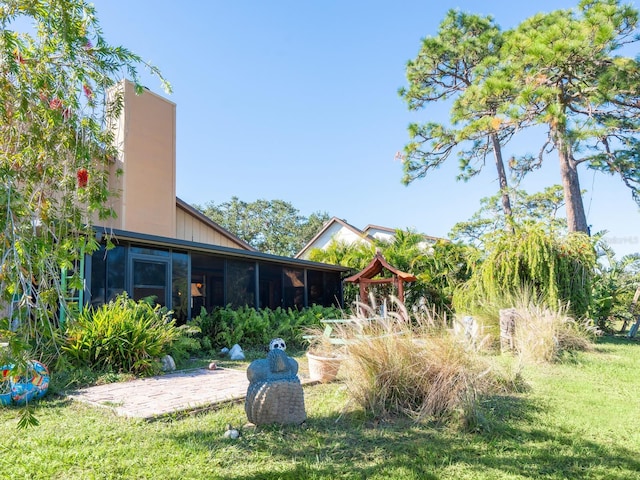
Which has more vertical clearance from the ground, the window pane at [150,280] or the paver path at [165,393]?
the window pane at [150,280]

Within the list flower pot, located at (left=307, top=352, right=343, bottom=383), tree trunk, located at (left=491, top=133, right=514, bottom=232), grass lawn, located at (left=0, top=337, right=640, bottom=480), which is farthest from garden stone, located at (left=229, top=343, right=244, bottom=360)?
tree trunk, located at (left=491, top=133, right=514, bottom=232)

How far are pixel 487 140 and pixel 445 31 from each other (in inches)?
185

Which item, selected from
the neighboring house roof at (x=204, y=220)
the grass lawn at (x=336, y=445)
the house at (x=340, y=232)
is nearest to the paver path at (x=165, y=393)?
the grass lawn at (x=336, y=445)

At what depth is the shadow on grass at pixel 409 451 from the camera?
115 inches

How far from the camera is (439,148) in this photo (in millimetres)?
17234

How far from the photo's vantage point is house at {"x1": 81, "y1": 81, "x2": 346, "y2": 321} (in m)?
8.27

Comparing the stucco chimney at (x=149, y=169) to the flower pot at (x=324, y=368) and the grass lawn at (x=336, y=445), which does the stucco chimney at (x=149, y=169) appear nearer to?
the flower pot at (x=324, y=368)

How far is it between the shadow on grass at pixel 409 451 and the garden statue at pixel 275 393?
0.10 meters

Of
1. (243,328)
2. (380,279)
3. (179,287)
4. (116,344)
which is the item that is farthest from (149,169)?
(116,344)

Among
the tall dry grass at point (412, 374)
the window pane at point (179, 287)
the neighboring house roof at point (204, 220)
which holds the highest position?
the neighboring house roof at point (204, 220)

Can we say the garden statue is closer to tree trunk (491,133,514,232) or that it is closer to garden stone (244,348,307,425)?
garden stone (244,348,307,425)

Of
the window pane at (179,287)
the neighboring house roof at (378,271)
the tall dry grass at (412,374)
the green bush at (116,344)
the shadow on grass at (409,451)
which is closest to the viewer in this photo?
the shadow on grass at (409,451)

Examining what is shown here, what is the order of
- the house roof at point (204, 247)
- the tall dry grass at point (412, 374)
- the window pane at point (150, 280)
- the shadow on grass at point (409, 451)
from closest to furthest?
the shadow on grass at point (409, 451), the tall dry grass at point (412, 374), the house roof at point (204, 247), the window pane at point (150, 280)

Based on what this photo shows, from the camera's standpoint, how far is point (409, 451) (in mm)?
3305
